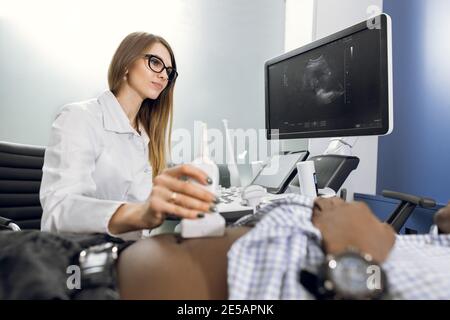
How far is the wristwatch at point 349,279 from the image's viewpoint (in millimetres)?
391

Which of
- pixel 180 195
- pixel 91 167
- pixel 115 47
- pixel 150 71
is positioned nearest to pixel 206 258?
pixel 180 195

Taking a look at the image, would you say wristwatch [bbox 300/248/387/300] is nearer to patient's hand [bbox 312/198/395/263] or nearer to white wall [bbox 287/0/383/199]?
patient's hand [bbox 312/198/395/263]

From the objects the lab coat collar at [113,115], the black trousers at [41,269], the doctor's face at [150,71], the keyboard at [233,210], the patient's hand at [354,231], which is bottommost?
the keyboard at [233,210]

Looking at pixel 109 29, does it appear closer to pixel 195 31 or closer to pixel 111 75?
pixel 195 31

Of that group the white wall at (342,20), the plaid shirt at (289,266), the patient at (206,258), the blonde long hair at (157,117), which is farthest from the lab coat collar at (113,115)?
the white wall at (342,20)

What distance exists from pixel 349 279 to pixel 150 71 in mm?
1061

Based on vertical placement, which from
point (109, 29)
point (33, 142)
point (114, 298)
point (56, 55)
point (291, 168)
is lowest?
point (114, 298)

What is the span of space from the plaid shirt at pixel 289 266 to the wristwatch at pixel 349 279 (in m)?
0.02

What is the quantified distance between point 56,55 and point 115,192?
121 cm

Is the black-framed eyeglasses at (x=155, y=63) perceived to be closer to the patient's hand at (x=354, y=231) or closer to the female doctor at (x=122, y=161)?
the female doctor at (x=122, y=161)

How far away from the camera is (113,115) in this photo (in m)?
1.12

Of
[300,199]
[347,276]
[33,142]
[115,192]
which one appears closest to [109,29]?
[33,142]

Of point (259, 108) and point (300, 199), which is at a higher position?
point (259, 108)

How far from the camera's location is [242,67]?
2221mm
